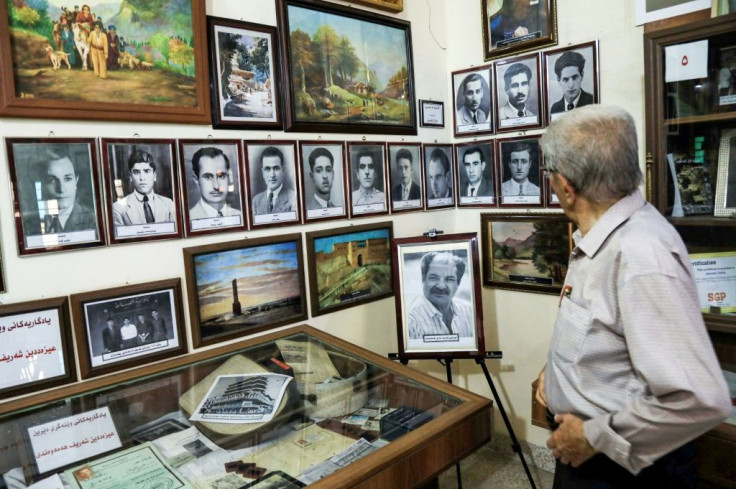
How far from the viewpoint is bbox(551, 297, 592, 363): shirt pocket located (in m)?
1.26

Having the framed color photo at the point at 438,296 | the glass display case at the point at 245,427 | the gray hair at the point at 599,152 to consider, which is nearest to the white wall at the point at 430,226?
the framed color photo at the point at 438,296

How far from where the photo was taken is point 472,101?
2920 millimetres

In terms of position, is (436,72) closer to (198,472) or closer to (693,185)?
(693,185)

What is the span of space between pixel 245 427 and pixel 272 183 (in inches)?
45.2

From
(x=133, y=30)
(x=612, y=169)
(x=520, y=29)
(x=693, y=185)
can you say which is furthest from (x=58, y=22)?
(x=693, y=185)

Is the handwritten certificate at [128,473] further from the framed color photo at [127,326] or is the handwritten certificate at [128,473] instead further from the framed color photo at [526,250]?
the framed color photo at [526,250]

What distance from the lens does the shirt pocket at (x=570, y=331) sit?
126cm

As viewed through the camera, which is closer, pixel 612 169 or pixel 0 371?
pixel 612 169

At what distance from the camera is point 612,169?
1.25 m

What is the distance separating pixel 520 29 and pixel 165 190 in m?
2.06

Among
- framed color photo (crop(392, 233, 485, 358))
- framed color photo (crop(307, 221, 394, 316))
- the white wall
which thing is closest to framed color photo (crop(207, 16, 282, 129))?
the white wall

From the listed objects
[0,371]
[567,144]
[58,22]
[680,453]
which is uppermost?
[58,22]

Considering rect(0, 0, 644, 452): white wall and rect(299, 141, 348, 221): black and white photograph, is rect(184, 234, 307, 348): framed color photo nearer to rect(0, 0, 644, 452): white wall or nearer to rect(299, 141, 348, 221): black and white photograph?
rect(0, 0, 644, 452): white wall

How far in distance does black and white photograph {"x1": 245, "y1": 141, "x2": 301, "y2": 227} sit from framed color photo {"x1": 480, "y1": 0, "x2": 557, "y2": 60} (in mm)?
1378
